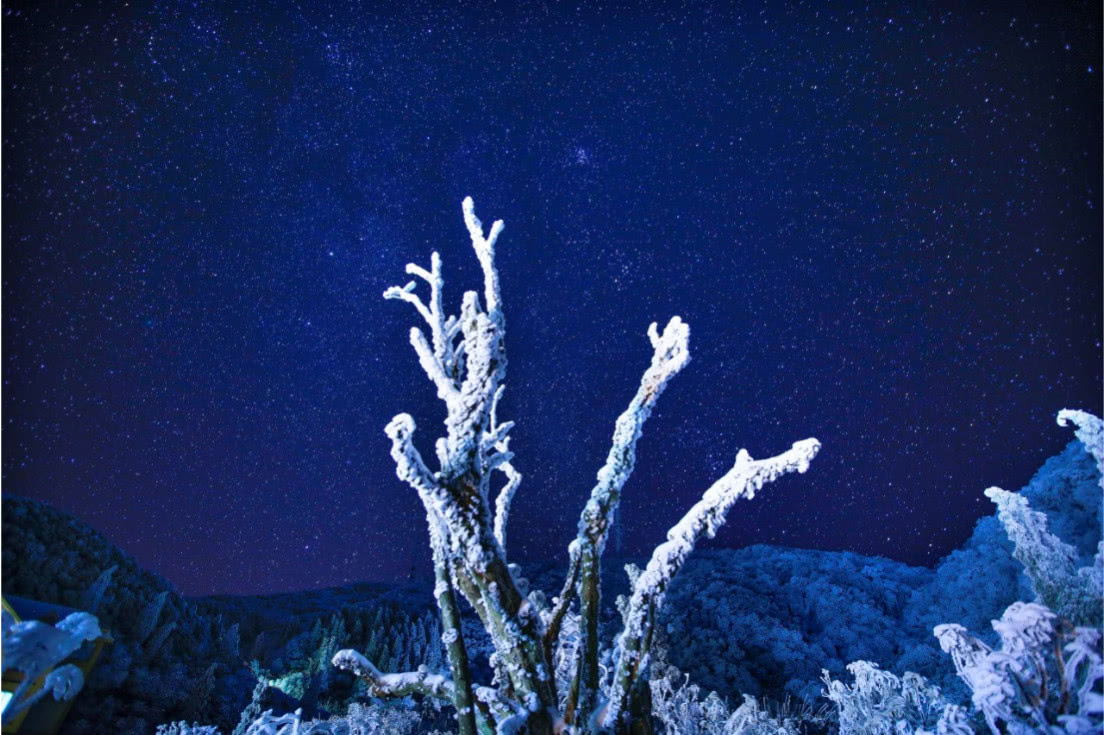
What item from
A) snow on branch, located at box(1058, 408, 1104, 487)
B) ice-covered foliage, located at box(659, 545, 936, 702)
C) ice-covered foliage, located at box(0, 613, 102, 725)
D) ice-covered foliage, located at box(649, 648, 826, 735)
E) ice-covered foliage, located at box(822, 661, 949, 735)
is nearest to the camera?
ice-covered foliage, located at box(0, 613, 102, 725)

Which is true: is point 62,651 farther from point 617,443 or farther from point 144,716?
point 144,716

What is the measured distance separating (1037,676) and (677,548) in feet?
9.93

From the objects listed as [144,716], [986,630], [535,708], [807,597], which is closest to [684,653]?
[807,597]

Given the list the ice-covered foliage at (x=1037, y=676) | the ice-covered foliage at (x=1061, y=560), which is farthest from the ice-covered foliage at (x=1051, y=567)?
the ice-covered foliage at (x=1037, y=676)

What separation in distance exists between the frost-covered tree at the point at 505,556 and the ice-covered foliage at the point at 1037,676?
2.31 m

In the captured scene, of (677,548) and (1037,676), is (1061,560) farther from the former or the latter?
(677,548)

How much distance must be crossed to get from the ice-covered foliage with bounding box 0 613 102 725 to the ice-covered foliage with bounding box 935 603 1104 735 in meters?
5.78

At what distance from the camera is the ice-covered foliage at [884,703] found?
9.20 meters

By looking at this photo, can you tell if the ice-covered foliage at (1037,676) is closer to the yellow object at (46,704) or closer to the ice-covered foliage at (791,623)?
the yellow object at (46,704)

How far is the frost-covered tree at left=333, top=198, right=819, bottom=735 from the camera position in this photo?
336 centimetres

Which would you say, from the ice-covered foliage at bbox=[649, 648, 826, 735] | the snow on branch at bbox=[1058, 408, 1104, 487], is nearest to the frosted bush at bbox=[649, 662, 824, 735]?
the ice-covered foliage at bbox=[649, 648, 826, 735]

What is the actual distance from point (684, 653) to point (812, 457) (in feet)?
92.4

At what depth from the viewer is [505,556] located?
3605 mm

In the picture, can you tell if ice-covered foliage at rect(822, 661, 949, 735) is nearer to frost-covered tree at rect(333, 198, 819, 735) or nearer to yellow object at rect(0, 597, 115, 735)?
frost-covered tree at rect(333, 198, 819, 735)
